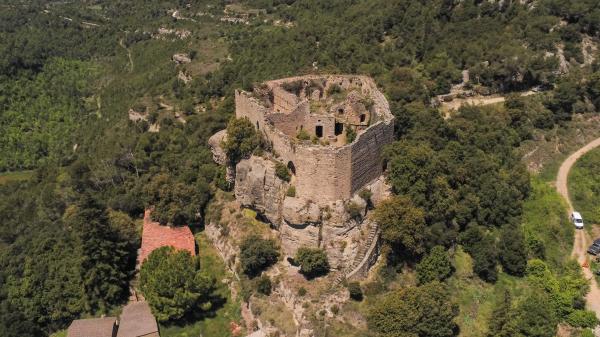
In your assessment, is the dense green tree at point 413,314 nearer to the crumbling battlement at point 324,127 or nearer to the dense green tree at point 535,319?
the dense green tree at point 535,319

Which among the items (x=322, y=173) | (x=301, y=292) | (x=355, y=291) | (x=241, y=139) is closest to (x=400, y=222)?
(x=355, y=291)

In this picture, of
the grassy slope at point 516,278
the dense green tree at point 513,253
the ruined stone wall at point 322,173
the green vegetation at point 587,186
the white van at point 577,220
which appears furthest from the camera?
the green vegetation at point 587,186

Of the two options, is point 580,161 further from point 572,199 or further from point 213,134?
point 213,134

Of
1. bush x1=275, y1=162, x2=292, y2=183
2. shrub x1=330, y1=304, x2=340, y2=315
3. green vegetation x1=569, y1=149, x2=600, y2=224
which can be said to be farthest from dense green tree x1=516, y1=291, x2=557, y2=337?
bush x1=275, y1=162, x2=292, y2=183

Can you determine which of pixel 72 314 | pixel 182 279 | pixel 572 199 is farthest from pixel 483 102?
pixel 72 314

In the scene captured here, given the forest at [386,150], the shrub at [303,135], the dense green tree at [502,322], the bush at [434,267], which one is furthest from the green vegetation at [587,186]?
the shrub at [303,135]

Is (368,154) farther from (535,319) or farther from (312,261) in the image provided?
(535,319)
